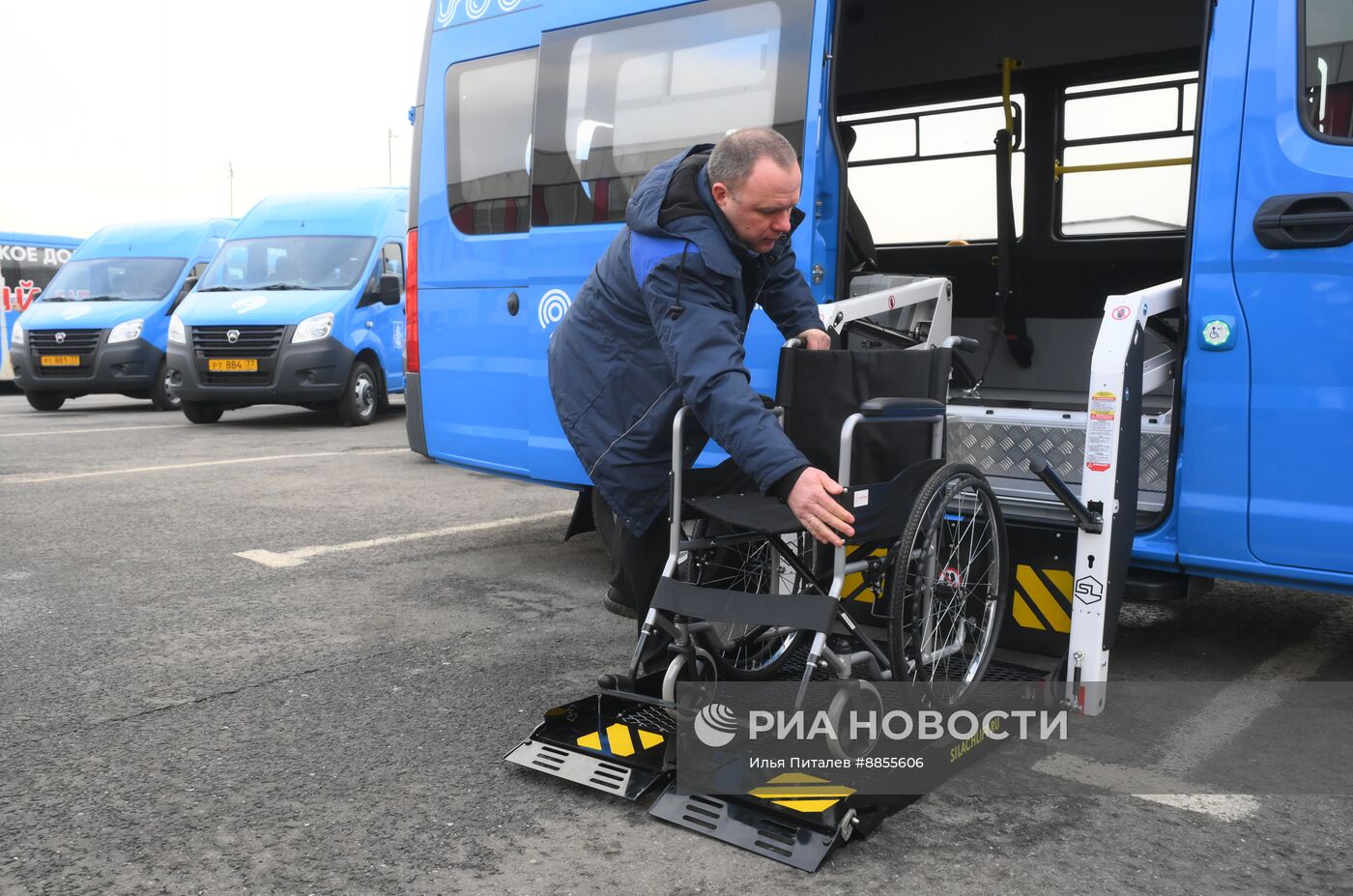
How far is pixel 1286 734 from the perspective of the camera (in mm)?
→ 3438

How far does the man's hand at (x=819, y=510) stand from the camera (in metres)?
2.82

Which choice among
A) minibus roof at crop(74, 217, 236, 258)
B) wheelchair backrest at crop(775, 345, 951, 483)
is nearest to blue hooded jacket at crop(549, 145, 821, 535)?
wheelchair backrest at crop(775, 345, 951, 483)

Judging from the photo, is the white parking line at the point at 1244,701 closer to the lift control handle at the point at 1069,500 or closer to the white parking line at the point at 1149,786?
the white parking line at the point at 1149,786

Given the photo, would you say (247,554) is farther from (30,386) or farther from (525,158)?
(30,386)

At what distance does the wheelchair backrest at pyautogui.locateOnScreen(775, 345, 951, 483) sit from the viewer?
3.29 metres

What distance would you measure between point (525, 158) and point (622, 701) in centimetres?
305

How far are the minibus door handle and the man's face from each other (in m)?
1.39

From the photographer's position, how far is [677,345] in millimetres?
2996

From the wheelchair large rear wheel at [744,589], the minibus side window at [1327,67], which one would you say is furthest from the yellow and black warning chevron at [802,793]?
the minibus side window at [1327,67]

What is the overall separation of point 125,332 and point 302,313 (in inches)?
130

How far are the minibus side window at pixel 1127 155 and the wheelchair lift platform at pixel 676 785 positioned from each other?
11.5 feet

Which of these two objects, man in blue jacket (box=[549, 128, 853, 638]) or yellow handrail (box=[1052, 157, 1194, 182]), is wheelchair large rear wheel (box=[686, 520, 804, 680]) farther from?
yellow handrail (box=[1052, 157, 1194, 182])

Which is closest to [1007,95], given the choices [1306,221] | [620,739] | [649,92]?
[649,92]

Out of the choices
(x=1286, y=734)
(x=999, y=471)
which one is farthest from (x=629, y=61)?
(x=1286, y=734)
